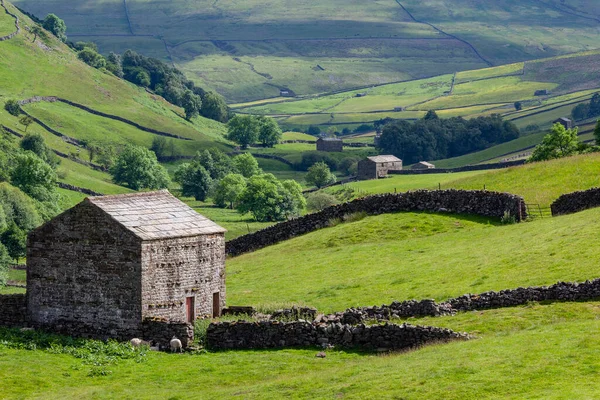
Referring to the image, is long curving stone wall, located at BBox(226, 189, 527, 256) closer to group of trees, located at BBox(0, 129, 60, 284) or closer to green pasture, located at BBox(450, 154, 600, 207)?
green pasture, located at BBox(450, 154, 600, 207)

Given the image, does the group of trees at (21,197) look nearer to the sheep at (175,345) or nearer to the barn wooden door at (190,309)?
the barn wooden door at (190,309)

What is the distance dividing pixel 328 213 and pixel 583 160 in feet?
54.3

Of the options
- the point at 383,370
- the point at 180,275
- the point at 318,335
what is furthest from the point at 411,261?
the point at 383,370

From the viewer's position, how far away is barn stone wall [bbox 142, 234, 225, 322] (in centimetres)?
4291

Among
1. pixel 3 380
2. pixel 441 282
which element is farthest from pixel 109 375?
pixel 441 282

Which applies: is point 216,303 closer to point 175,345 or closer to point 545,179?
point 175,345

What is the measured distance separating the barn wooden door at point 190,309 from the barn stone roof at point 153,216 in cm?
247

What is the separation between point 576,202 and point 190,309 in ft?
82.3

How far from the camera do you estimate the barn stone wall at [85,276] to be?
140 feet

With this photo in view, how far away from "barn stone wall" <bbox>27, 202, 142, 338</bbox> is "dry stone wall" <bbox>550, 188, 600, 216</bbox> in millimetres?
27058

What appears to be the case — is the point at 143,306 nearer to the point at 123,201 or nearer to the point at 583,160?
the point at 123,201

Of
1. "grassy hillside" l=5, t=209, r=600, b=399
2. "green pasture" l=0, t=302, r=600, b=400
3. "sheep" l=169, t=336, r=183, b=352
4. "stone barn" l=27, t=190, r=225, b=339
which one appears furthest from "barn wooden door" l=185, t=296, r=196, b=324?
"green pasture" l=0, t=302, r=600, b=400

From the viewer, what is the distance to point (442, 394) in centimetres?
2920

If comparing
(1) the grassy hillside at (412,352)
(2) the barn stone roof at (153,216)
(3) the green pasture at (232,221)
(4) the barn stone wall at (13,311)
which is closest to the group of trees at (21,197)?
(3) the green pasture at (232,221)
